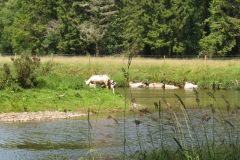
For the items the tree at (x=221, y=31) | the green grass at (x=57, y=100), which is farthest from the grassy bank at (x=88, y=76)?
the tree at (x=221, y=31)

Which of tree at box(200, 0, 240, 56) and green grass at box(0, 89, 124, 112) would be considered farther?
tree at box(200, 0, 240, 56)

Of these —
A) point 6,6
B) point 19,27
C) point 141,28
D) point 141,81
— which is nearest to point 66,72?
point 141,81

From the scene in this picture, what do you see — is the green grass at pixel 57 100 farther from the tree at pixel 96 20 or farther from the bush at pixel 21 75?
the tree at pixel 96 20

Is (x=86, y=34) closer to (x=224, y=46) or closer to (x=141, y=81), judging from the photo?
(x=224, y=46)

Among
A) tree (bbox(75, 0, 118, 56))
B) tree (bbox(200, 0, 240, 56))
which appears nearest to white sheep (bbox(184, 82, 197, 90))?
tree (bbox(200, 0, 240, 56))

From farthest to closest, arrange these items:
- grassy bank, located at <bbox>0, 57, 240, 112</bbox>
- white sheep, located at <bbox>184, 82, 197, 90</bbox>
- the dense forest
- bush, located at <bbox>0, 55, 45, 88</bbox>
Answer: the dense forest < white sheep, located at <bbox>184, 82, 197, 90</bbox> < bush, located at <bbox>0, 55, 45, 88</bbox> < grassy bank, located at <bbox>0, 57, 240, 112</bbox>

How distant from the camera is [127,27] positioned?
76500 mm

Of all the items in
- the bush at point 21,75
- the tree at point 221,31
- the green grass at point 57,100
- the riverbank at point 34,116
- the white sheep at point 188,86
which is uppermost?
the tree at point 221,31

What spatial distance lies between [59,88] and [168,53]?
42.1 m

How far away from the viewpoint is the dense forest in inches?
2734

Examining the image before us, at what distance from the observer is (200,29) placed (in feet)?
235

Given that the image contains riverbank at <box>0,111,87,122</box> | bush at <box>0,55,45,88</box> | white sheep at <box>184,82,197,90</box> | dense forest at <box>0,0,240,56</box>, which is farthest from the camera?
dense forest at <box>0,0,240,56</box>

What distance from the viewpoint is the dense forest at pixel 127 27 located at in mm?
69438

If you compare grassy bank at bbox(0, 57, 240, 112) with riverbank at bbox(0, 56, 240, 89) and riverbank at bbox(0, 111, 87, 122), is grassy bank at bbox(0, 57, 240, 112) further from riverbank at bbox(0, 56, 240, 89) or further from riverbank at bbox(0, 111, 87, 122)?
riverbank at bbox(0, 111, 87, 122)
